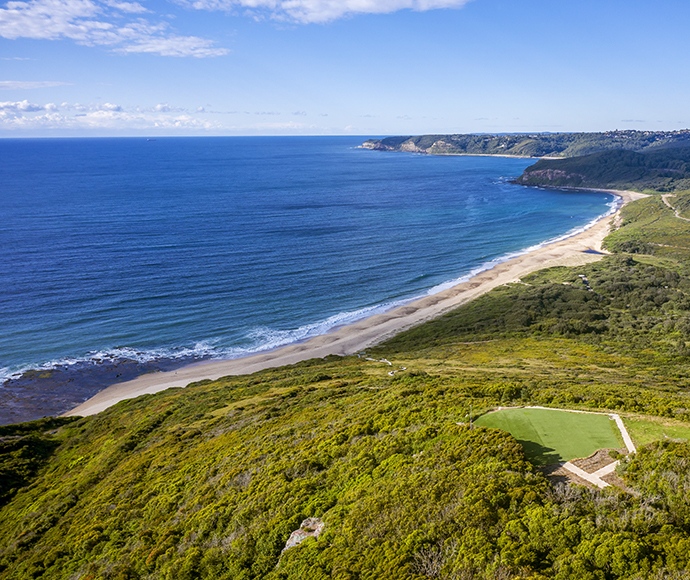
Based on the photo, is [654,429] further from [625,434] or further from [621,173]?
[621,173]

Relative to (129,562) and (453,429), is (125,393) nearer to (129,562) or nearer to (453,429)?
(129,562)

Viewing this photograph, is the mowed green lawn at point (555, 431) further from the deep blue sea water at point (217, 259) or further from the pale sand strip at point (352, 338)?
the deep blue sea water at point (217, 259)

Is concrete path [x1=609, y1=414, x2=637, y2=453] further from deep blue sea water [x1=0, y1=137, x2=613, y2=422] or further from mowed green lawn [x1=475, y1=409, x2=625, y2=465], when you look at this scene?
deep blue sea water [x1=0, y1=137, x2=613, y2=422]

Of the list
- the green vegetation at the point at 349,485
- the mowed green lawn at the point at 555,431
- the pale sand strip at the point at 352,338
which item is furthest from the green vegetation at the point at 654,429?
the pale sand strip at the point at 352,338

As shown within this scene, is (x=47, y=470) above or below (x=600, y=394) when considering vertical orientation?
below

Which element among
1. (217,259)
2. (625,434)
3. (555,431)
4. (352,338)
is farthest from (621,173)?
(555,431)

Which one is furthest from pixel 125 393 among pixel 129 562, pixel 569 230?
pixel 569 230
